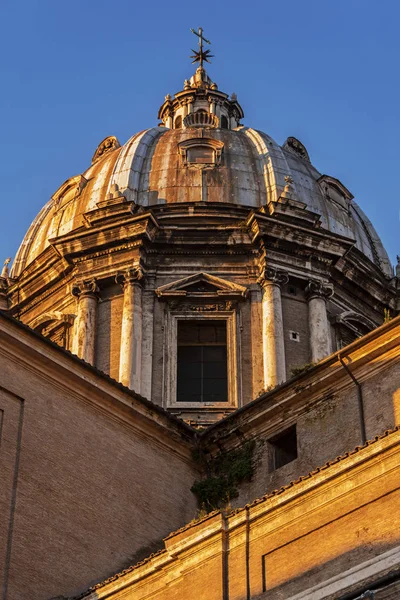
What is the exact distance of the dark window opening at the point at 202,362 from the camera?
31719 millimetres

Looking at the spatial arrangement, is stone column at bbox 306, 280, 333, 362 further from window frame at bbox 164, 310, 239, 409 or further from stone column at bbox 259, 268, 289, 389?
window frame at bbox 164, 310, 239, 409

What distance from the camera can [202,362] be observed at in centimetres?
3231

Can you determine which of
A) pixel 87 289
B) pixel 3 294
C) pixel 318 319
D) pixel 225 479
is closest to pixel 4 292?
pixel 3 294

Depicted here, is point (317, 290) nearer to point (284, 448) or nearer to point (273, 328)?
point (273, 328)

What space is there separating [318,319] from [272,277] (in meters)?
1.62

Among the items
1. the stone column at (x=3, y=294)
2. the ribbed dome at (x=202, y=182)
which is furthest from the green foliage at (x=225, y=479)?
the stone column at (x=3, y=294)

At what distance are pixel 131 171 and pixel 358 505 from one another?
66.9 ft

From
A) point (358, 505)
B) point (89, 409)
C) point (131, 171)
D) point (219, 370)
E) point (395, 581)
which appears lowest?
point (395, 581)

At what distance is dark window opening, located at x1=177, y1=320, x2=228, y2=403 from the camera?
3172cm

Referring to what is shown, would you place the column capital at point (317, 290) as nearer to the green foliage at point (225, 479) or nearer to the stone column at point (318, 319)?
the stone column at point (318, 319)

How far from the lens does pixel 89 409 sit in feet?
80.5

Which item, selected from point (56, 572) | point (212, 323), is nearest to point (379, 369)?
point (56, 572)

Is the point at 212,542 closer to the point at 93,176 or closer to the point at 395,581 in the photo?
the point at 395,581

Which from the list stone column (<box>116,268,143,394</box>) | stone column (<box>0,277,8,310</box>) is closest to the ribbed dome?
stone column (<box>0,277,8,310</box>)
